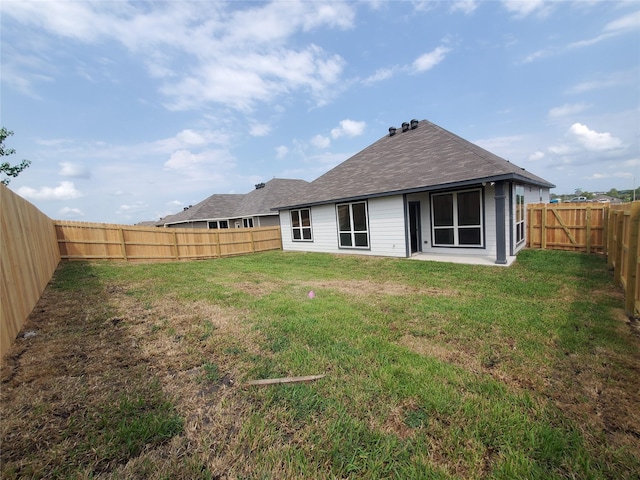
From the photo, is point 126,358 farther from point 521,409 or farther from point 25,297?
point 521,409

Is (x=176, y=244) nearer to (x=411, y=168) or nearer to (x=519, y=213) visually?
(x=411, y=168)

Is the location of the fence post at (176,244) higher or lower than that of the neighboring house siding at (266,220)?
lower

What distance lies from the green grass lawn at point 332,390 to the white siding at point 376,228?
5620mm

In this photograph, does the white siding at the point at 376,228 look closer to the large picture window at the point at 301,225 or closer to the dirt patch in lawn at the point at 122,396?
the large picture window at the point at 301,225

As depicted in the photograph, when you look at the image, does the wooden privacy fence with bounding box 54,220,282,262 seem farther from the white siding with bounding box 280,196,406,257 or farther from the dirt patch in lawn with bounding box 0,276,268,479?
the dirt patch in lawn with bounding box 0,276,268,479

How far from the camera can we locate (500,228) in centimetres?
880

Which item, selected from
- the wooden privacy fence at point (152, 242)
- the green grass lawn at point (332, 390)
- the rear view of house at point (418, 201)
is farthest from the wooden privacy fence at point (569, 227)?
the wooden privacy fence at point (152, 242)

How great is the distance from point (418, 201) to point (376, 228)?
6.52 ft

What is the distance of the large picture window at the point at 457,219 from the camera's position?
9.84 metres

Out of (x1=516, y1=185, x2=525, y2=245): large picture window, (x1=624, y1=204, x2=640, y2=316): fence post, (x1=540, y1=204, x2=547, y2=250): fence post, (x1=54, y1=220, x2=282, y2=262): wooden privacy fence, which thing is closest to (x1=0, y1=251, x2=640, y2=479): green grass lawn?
(x1=624, y1=204, x2=640, y2=316): fence post

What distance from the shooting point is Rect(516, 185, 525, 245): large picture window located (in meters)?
10.4

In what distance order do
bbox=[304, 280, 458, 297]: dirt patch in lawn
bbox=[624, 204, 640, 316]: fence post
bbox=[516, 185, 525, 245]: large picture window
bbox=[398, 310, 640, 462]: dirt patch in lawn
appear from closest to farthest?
bbox=[398, 310, 640, 462]: dirt patch in lawn → bbox=[624, 204, 640, 316]: fence post → bbox=[304, 280, 458, 297]: dirt patch in lawn → bbox=[516, 185, 525, 245]: large picture window

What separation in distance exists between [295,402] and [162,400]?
1.28 meters

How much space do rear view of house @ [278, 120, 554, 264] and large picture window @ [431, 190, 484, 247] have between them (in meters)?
0.03
